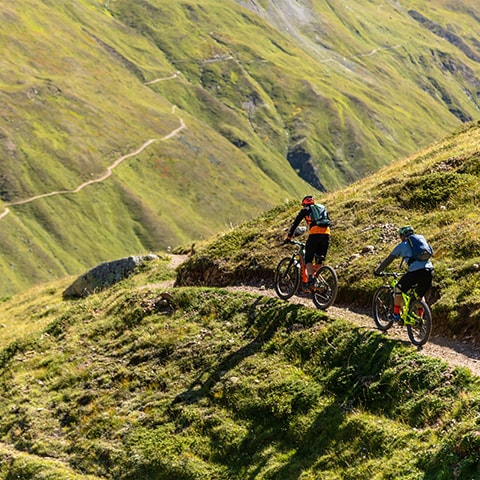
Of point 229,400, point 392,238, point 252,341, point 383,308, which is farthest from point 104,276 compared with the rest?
point 383,308

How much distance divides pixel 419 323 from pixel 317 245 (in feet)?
17.6

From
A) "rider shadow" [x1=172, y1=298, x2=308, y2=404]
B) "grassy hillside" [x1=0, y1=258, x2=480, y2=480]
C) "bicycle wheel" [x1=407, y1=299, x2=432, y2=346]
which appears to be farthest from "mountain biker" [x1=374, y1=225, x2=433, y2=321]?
"rider shadow" [x1=172, y1=298, x2=308, y2=404]

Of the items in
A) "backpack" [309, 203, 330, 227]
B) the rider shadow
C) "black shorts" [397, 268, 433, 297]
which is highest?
"backpack" [309, 203, 330, 227]

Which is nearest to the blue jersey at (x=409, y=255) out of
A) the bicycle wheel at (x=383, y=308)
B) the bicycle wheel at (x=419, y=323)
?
the bicycle wheel at (x=419, y=323)

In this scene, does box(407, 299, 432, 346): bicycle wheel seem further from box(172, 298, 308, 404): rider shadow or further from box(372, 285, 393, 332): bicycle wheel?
box(172, 298, 308, 404): rider shadow

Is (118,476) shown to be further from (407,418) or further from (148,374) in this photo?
(407,418)

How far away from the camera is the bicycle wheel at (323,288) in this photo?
2144 centimetres

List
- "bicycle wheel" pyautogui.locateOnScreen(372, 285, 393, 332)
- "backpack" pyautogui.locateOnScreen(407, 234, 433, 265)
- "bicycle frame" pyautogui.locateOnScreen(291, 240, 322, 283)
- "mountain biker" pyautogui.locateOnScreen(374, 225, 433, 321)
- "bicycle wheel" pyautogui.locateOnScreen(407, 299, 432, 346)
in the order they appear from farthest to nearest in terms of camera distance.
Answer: "bicycle frame" pyautogui.locateOnScreen(291, 240, 322, 283), "bicycle wheel" pyautogui.locateOnScreen(372, 285, 393, 332), "mountain biker" pyautogui.locateOnScreen(374, 225, 433, 321), "backpack" pyautogui.locateOnScreen(407, 234, 433, 265), "bicycle wheel" pyautogui.locateOnScreen(407, 299, 432, 346)

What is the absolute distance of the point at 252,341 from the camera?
21.7 m

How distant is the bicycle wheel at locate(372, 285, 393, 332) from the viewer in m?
18.9

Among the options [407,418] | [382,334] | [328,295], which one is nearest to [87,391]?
[328,295]

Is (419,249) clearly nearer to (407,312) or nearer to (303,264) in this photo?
(407,312)

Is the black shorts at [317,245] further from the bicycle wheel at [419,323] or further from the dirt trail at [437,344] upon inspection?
the bicycle wheel at [419,323]

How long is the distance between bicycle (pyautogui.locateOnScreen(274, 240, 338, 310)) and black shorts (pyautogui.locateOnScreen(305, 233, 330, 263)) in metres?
0.29
